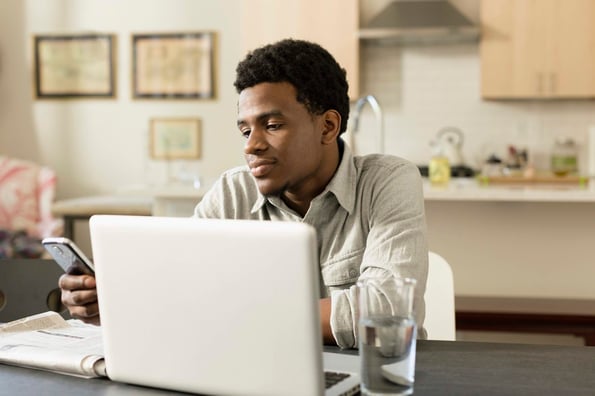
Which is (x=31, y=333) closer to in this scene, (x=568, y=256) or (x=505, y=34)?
(x=568, y=256)

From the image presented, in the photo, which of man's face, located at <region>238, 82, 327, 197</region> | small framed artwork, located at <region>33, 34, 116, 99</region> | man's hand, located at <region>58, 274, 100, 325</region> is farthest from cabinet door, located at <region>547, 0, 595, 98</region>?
man's hand, located at <region>58, 274, 100, 325</region>

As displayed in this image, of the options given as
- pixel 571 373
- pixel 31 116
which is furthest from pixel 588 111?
pixel 571 373

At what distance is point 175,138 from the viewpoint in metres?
5.71

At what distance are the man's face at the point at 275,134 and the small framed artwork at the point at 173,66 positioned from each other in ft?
13.2

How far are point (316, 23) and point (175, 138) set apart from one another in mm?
1320

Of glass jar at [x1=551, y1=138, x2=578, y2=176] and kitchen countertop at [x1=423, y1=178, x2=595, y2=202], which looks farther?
glass jar at [x1=551, y1=138, x2=578, y2=176]

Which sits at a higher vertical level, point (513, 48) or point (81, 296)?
point (513, 48)

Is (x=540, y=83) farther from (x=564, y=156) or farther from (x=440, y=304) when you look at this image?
(x=440, y=304)

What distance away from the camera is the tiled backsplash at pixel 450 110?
5.18 metres

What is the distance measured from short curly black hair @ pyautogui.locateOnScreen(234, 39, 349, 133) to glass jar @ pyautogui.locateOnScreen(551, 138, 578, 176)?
354 cm

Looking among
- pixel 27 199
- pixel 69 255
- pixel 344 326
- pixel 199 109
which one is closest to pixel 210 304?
pixel 344 326

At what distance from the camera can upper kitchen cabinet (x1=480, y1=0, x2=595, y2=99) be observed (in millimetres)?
4730

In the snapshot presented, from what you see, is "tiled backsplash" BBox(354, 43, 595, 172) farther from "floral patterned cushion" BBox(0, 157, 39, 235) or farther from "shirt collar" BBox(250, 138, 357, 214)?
"shirt collar" BBox(250, 138, 357, 214)

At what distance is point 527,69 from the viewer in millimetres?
4801
